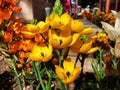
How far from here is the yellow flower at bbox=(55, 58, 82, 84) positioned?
0.87 m

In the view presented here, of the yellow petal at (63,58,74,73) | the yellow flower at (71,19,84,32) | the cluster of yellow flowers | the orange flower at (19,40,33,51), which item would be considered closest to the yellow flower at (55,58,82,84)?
the yellow petal at (63,58,74,73)

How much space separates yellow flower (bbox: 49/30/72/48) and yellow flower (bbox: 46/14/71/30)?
23 mm

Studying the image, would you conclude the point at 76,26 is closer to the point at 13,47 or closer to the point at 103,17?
→ the point at 13,47

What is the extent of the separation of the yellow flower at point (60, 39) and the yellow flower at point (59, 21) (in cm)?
2

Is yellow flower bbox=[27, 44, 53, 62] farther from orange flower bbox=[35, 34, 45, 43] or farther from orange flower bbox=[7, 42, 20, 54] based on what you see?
orange flower bbox=[7, 42, 20, 54]

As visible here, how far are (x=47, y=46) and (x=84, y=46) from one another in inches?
4.9

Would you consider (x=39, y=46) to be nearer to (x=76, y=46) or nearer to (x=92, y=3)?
(x=76, y=46)

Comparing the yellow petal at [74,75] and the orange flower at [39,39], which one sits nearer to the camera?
the yellow petal at [74,75]

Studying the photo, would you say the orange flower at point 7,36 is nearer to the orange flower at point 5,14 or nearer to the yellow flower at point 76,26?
the orange flower at point 5,14

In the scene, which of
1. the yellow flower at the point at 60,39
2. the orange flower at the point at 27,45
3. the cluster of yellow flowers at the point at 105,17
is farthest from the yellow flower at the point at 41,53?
the cluster of yellow flowers at the point at 105,17

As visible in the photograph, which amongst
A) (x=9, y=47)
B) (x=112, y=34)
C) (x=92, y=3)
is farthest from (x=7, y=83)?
(x=92, y=3)

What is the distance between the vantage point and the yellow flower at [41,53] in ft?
2.97

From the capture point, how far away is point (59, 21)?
36.6 inches

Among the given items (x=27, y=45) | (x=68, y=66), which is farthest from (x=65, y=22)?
(x=27, y=45)
